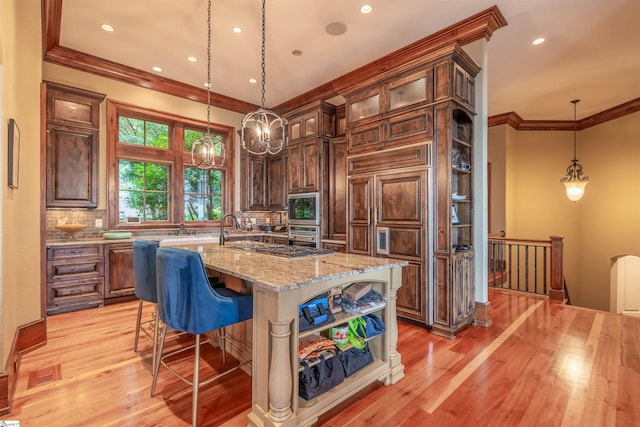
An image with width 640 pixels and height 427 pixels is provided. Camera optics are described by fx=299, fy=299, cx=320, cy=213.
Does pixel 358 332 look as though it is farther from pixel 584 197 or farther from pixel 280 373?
pixel 584 197

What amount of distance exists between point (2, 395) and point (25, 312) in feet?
3.72

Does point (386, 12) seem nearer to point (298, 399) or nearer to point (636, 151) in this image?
point (298, 399)

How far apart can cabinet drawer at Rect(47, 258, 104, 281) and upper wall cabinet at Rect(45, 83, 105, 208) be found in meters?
0.81

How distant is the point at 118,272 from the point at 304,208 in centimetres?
273

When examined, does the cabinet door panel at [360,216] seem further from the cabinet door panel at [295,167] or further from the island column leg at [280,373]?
the island column leg at [280,373]

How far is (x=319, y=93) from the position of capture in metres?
5.02

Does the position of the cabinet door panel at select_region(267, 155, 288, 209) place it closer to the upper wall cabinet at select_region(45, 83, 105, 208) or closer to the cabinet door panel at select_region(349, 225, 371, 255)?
the cabinet door panel at select_region(349, 225, 371, 255)

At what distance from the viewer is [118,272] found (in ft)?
13.1

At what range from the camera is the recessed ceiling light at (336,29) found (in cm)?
331

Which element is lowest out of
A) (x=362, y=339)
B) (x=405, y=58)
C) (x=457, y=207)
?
(x=362, y=339)

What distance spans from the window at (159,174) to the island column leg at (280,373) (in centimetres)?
397

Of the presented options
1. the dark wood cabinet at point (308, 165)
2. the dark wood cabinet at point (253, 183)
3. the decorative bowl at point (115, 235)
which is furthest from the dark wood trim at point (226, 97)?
the decorative bowl at point (115, 235)

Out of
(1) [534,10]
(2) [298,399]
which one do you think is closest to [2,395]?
(2) [298,399]

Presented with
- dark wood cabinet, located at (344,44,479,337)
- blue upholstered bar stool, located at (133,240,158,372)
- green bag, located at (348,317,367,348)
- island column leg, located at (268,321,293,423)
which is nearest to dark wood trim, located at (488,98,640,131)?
dark wood cabinet, located at (344,44,479,337)
